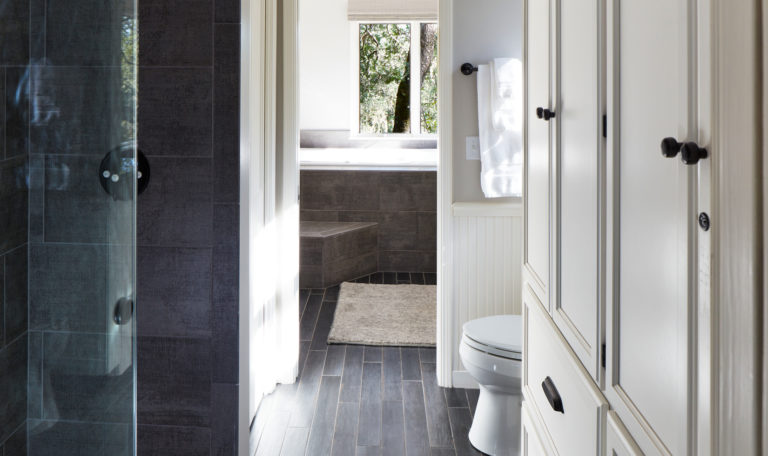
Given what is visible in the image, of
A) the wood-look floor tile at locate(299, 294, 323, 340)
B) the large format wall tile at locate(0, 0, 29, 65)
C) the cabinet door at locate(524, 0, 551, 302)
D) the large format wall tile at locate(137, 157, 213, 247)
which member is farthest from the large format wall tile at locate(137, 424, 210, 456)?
the wood-look floor tile at locate(299, 294, 323, 340)

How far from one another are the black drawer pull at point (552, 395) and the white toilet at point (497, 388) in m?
1.01

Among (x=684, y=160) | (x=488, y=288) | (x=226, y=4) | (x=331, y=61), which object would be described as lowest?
(x=488, y=288)

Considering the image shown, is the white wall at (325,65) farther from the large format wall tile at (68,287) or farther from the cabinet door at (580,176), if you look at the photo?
the large format wall tile at (68,287)

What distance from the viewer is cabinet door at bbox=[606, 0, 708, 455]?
719mm

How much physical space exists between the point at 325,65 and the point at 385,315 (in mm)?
3104

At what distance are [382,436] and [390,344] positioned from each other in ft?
3.82

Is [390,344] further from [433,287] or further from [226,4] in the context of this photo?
[226,4]

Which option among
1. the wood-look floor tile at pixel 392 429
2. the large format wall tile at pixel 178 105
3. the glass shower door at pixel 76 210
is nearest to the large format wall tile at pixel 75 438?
the glass shower door at pixel 76 210

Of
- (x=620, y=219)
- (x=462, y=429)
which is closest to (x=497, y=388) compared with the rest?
(x=462, y=429)

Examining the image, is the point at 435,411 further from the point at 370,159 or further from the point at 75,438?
the point at 370,159

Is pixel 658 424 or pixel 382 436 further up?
pixel 658 424

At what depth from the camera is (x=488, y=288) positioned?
3168mm

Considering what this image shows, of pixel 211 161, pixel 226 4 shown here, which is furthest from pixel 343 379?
pixel 226 4

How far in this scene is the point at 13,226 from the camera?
3.68 ft
